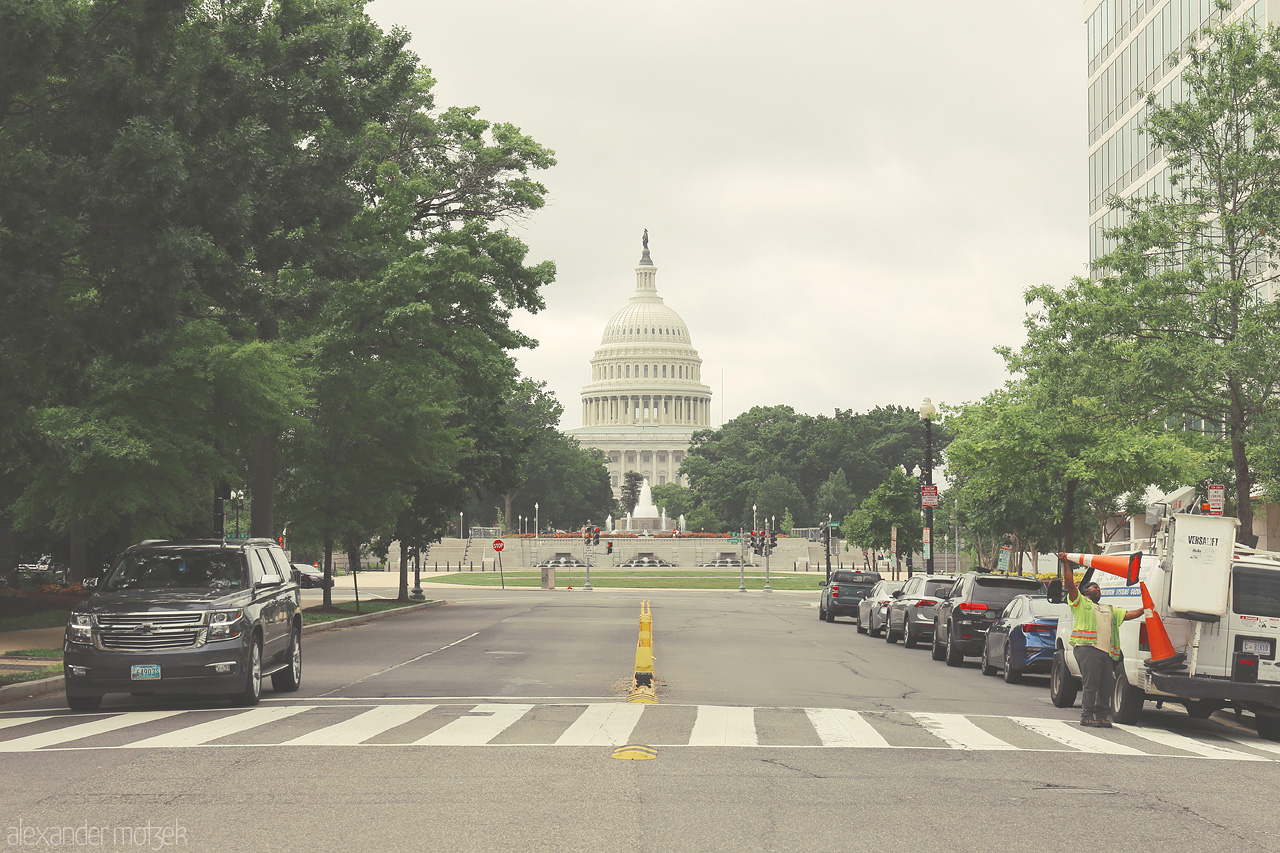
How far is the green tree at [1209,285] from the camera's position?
25.5 meters

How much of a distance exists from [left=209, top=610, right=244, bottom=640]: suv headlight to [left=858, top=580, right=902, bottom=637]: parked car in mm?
19825

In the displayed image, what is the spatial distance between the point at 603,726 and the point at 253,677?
453cm

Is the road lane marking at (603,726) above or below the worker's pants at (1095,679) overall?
below

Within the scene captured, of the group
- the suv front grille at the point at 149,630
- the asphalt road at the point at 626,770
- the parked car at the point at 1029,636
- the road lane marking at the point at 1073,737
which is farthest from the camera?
the parked car at the point at 1029,636

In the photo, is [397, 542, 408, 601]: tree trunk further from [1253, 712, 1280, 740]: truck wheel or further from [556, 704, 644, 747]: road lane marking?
[1253, 712, 1280, 740]: truck wheel

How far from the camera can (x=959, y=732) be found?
1377 cm

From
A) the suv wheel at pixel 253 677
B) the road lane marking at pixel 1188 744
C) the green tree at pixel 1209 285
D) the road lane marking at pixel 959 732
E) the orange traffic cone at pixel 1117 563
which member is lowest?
the road lane marking at pixel 1188 744

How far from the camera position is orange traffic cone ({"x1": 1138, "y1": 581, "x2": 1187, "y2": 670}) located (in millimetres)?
14719

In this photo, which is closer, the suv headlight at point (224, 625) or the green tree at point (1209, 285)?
the suv headlight at point (224, 625)

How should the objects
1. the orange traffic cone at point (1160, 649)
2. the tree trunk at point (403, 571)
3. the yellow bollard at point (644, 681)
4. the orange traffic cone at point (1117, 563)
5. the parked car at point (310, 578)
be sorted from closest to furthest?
1. the orange traffic cone at point (1160, 649)
2. the orange traffic cone at point (1117, 563)
3. the yellow bollard at point (644, 681)
4. the tree trunk at point (403, 571)
5. the parked car at point (310, 578)

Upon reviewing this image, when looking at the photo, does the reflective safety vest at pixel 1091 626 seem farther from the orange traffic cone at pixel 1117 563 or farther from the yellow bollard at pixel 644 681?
the yellow bollard at pixel 644 681

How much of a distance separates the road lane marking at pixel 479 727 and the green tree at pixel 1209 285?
15528 mm

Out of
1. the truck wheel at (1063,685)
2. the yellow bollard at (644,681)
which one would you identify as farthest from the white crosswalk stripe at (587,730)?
the truck wheel at (1063,685)

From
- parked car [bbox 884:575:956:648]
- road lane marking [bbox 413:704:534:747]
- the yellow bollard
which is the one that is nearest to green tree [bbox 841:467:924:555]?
parked car [bbox 884:575:956:648]
